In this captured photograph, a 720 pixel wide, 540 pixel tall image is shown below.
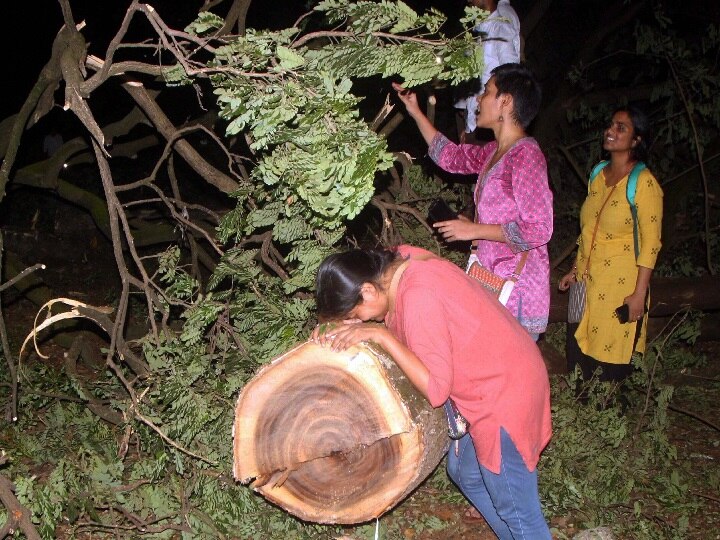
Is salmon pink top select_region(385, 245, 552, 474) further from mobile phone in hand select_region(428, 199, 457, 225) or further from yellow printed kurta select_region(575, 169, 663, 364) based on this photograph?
yellow printed kurta select_region(575, 169, 663, 364)

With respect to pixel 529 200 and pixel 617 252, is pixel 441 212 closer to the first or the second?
pixel 529 200

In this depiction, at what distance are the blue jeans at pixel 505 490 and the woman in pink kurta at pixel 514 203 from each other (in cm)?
66

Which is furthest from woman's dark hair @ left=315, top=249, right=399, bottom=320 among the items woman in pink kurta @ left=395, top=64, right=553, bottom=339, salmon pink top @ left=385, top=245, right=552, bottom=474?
woman in pink kurta @ left=395, top=64, right=553, bottom=339

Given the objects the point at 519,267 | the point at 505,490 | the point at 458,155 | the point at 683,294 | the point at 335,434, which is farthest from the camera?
the point at 683,294

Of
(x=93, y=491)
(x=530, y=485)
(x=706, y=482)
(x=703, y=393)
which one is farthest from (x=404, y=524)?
(x=703, y=393)

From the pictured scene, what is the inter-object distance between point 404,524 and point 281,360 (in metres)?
1.45

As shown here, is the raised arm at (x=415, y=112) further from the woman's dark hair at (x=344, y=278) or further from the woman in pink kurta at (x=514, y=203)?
the woman's dark hair at (x=344, y=278)

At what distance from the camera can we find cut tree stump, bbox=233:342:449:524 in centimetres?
256

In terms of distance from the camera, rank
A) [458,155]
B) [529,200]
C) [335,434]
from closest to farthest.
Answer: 1. [335,434]
2. [529,200]
3. [458,155]

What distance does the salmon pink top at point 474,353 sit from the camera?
2293mm

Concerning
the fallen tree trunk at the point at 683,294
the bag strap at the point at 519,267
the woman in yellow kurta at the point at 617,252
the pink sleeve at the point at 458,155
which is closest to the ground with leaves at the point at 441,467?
the fallen tree trunk at the point at 683,294

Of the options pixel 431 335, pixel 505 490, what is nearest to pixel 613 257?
pixel 505 490

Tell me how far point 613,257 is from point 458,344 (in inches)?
73.6

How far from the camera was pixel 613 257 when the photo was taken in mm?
3881
